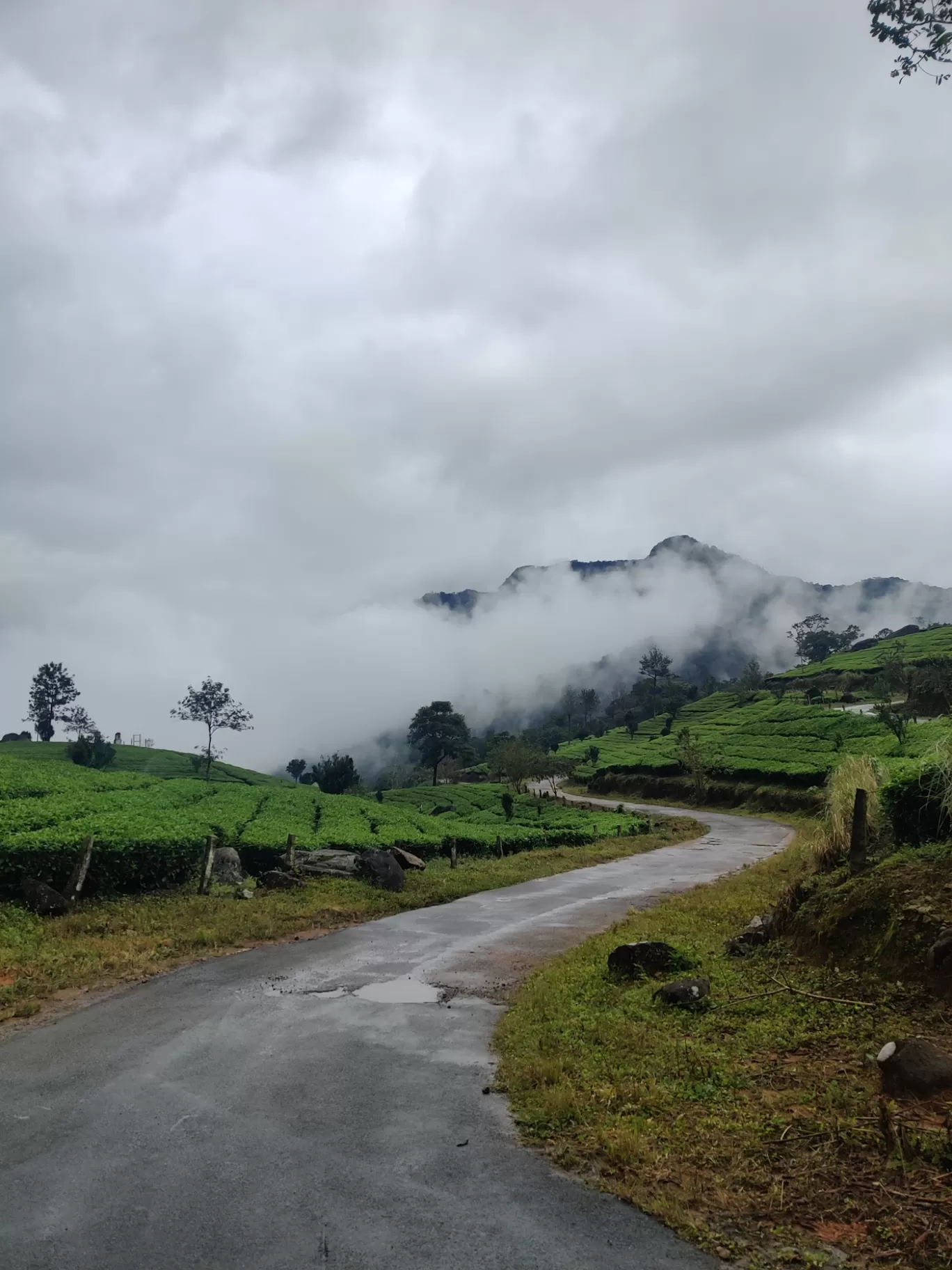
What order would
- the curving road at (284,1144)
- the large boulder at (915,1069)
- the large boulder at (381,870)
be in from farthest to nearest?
the large boulder at (381,870) < the large boulder at (915,1069) < the curving road at (284,1144)

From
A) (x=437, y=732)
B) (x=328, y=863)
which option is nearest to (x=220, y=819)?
(x=328, y=863)

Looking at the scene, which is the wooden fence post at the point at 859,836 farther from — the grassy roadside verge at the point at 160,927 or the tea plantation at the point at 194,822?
the tea plantation at the point at 194,822

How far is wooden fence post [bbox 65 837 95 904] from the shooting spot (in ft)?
55.2

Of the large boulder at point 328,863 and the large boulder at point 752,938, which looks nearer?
the large boulder at point 752,938

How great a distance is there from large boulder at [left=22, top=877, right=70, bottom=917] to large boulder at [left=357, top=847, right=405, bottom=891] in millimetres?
8340

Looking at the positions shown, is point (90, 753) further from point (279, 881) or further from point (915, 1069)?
point (915, 1069)

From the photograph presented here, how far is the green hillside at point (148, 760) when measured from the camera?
91312 mm

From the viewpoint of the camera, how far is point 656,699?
134375mm

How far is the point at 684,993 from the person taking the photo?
9.41 meters

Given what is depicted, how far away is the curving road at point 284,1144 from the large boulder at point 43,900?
5.51 meters


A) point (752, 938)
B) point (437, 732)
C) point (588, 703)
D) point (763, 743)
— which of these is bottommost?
point (752, 938)

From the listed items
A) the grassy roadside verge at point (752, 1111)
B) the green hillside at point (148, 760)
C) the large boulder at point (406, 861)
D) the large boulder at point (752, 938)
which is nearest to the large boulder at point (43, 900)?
the grassy roadside verge at point (752, 1111)

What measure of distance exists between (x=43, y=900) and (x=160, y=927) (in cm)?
269

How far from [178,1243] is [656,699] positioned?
13383 cm
